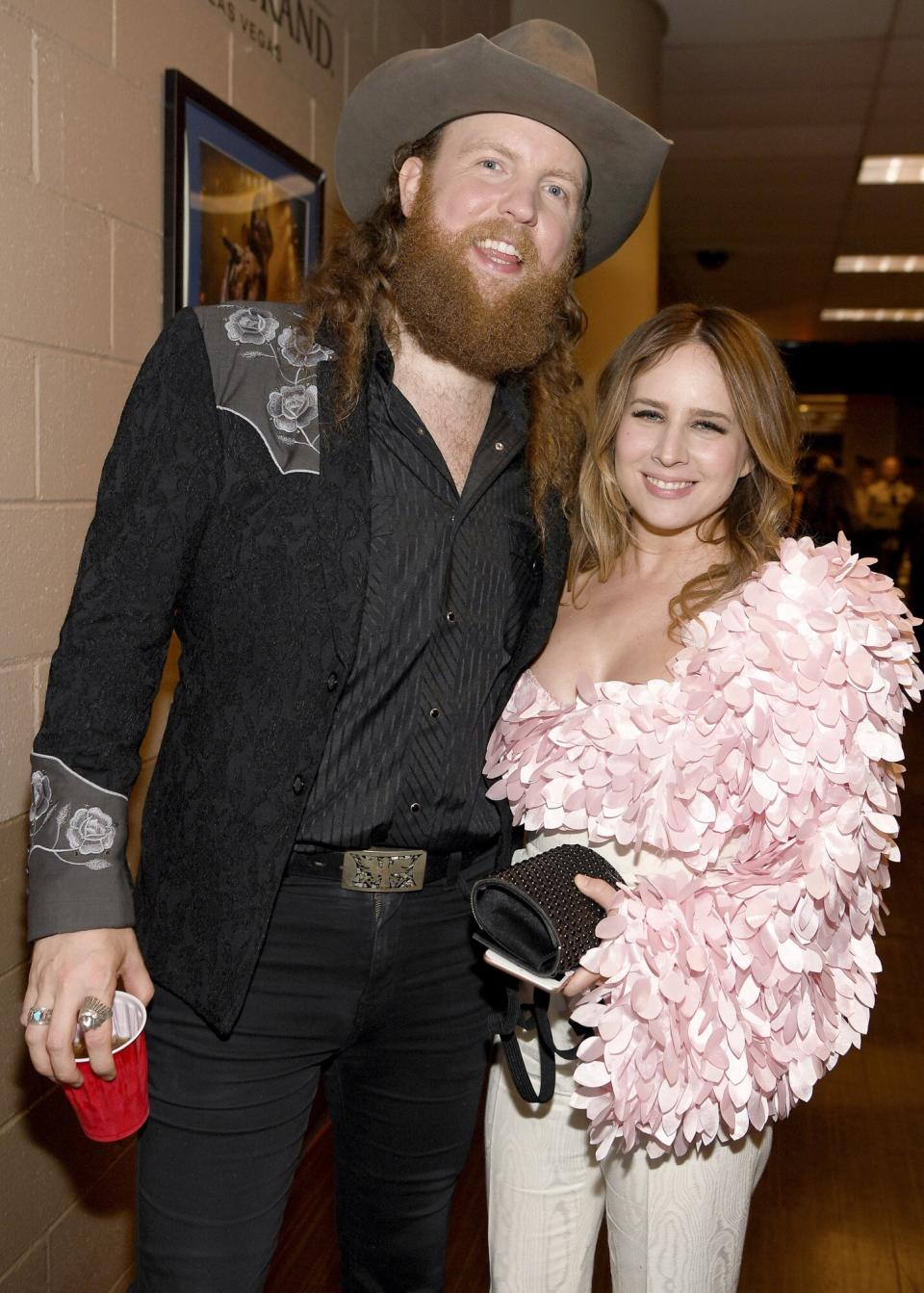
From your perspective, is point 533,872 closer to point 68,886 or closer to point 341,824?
point 341,824

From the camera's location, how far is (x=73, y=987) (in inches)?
48.5

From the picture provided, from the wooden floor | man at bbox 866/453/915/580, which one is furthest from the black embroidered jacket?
man at bbox 866/453/915/580

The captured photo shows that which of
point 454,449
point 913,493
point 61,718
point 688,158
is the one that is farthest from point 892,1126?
point 913,493

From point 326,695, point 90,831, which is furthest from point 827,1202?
point 90,831

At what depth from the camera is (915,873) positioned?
4988 millimetres

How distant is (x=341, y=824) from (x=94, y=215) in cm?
97

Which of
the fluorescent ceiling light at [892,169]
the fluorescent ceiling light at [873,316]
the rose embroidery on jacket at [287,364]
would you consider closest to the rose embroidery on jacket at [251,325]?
the rose embroidery on jacket at [287,364]

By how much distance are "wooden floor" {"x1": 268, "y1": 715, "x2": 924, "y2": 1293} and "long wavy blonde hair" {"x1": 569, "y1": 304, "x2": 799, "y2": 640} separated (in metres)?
1.40

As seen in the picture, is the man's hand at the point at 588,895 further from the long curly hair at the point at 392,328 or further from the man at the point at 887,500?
the man at the point at 887,500

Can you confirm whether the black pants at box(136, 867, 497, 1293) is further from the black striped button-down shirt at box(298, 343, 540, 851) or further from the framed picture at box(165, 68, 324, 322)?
the framed picture at box(165, 68, 324, 322)

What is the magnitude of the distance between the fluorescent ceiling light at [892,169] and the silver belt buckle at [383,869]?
223 inches

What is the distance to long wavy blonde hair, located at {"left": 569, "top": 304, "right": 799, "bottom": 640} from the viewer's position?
5.54 ft

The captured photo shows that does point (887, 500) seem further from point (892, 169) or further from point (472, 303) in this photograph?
point (472, 303)

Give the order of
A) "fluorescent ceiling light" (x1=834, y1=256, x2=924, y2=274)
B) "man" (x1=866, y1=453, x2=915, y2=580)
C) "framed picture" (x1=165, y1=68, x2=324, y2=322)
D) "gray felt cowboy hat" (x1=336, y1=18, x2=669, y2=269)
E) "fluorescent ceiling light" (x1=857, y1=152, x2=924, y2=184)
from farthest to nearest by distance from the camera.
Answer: "man" (x1=866, y1=453, x2=915, y2=580) → "fluorescent ceiling light" (x1=834, y1=256, x2=924, y2=274) → "fluorescent ceiling light" (x1=857, y1=152, x2=924, y2=184) → "framed picture" (x1=165, y1=68, x2=324, y2=322) → "gray felt cowboy hat" (x1=336, y1=18, x2=669, y2=269)
